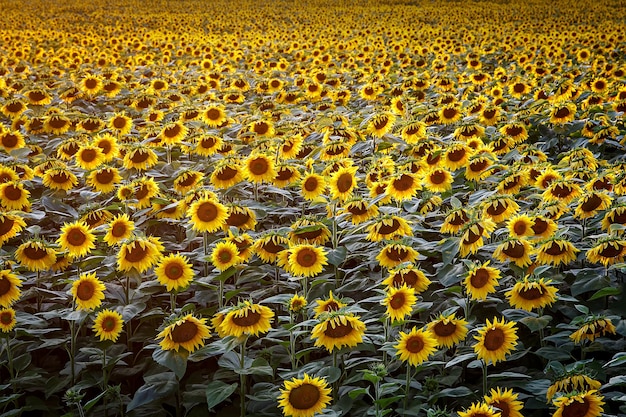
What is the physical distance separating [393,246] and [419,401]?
803mm

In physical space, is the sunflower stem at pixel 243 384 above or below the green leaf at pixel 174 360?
below

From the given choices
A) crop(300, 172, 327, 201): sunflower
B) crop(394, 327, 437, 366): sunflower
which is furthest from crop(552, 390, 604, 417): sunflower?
crop(300, 172, 327, 201): sunflower

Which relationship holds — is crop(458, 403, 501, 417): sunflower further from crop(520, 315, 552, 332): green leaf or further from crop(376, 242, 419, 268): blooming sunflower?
crop(376, 242, 419, 268): blooming sunflower

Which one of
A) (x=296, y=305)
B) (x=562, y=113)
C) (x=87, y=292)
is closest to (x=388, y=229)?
(x=296, y=305)

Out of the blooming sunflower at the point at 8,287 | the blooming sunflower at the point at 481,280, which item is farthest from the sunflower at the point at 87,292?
the blooming sunflower at the point at 481,280

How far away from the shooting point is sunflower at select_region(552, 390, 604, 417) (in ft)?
7.76

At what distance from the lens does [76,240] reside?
3801mm

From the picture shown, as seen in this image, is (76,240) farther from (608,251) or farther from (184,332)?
(608,251)

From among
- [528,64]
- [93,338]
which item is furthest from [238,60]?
[93,338]

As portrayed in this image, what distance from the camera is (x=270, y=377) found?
336 centimetres

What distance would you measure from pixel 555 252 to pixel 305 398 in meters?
1.49

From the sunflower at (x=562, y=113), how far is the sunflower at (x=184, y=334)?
412 cm

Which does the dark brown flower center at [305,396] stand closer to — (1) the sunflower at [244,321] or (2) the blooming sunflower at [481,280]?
(1) the sunflower at [244,321]

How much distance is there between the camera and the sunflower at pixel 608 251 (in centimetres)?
332
